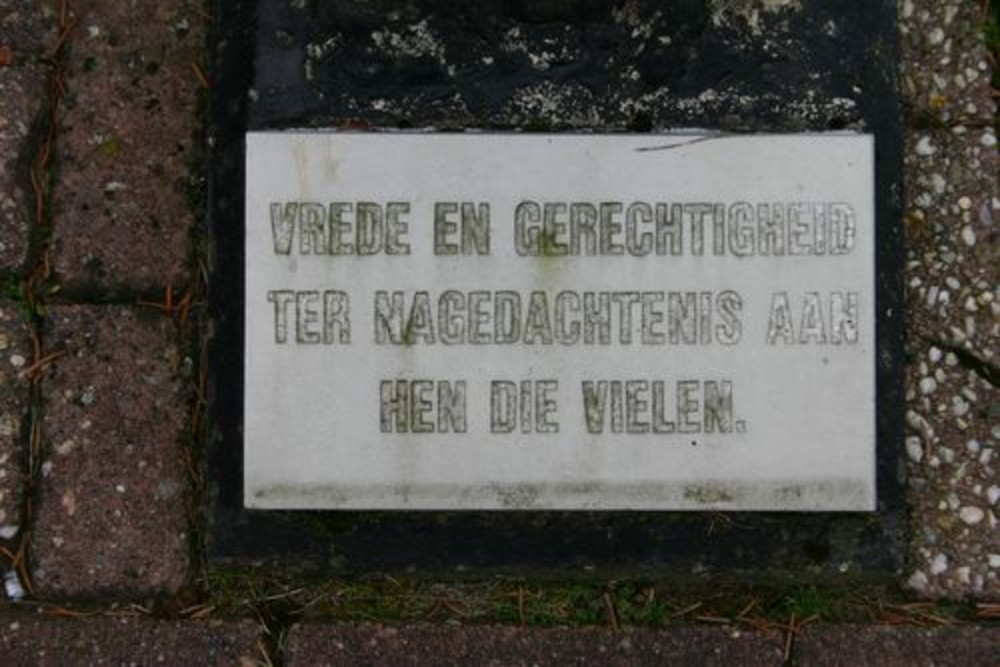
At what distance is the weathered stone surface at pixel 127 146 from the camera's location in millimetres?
2176

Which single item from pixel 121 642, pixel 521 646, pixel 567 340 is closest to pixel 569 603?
pixel 521 646

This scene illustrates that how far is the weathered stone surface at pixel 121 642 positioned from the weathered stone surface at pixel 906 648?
106cm

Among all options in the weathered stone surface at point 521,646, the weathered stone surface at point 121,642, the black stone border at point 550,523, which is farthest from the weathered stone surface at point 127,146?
the weathered stone surface at point 521,646

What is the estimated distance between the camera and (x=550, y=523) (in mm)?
2021

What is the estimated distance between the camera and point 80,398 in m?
2.16

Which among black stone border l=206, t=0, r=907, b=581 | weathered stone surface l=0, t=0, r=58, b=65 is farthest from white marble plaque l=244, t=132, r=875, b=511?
weathered stone surface l=0, t=0, r=58, b=65

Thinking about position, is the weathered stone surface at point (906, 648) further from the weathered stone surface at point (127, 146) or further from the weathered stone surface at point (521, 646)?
the weathered stone surface at point (127, 146)

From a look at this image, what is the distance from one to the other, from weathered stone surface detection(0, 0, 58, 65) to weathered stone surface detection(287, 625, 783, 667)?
4.14 ft

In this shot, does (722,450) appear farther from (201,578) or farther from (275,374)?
(201,578)

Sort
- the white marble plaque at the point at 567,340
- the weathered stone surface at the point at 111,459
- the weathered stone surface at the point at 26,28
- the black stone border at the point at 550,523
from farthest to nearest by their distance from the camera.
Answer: the weathered stone surface at the point at 26,28 < the weathered stone surface at the point at 111,459 < the black stone border at the point at 550,523 < the white marble plaque at the point at 567,340

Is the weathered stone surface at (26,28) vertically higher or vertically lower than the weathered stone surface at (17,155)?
higher

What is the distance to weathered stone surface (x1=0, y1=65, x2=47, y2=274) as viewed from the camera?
7.17 ft

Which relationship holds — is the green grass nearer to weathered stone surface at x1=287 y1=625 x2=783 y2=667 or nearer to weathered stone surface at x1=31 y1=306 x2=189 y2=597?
weathered stone surface at x1=287 y1=625 x2=783 y2=667

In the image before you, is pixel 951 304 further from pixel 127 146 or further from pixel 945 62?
pixel 127 146
